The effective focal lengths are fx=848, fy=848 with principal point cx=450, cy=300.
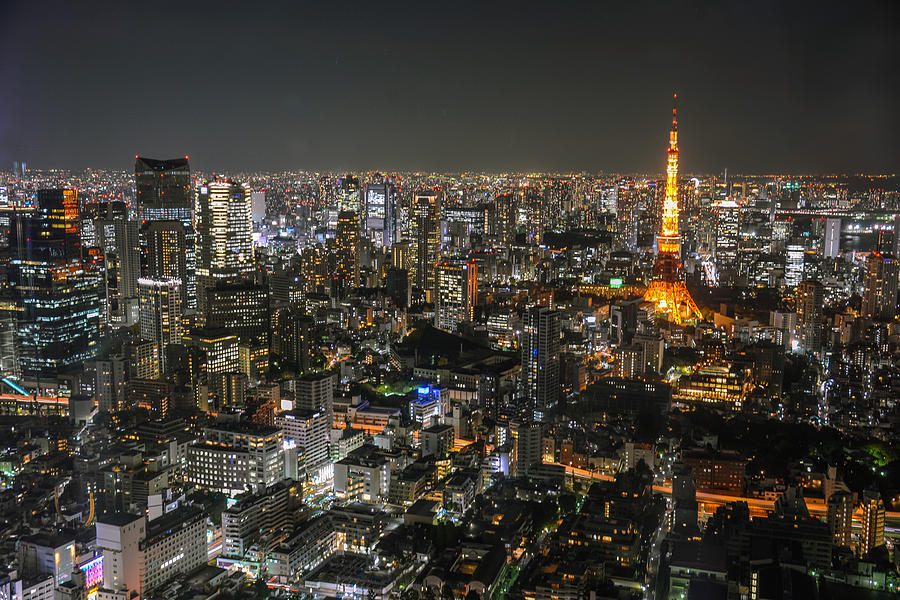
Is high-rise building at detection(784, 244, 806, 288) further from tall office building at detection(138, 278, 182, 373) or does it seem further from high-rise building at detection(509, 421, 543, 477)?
tall office building at detection(138, 278, 182, 373)

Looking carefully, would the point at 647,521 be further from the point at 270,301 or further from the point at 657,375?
the point at 270,301

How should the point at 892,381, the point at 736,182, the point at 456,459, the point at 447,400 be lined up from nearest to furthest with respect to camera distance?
1. the point at 456,459
2. the point at 892,381
3. the point at 447,400
4. the point at 736,182

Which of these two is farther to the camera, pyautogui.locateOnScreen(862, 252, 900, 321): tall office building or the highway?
pyautogui.locateOnScreen(862, 252, 900, 321): tall office building

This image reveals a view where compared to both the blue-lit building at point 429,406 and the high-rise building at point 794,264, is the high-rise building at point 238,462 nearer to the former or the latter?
the blue-lit building at point 429,406

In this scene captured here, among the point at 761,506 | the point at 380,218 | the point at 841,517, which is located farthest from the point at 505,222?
the point at 841,517

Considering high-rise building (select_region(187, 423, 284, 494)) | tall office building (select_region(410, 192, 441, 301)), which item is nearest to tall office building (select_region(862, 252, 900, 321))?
tall office building (select_region(410, 192, 441, 301))

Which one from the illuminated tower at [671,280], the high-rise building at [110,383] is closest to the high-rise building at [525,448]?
the high-rise building at [110,383]

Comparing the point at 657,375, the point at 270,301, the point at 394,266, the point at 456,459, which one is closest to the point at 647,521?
the point at 456,459

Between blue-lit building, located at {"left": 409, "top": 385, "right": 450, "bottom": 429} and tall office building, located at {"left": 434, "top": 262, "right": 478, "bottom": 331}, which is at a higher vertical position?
tall office building, located at {"left": 434, "top": 262, "right": 478, "bottom": 331}
